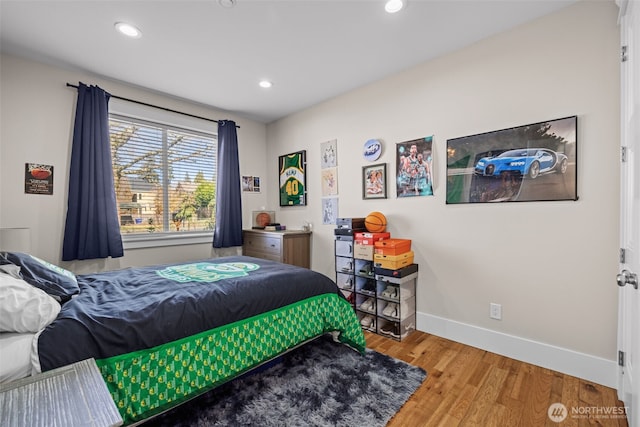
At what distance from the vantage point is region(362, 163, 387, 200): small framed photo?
2932 millimetres

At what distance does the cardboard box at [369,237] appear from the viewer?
105 inches

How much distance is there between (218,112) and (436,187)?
9.70ft

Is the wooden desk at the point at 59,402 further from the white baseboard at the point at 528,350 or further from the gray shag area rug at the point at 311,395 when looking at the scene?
the white baseboard at the point at 528,350

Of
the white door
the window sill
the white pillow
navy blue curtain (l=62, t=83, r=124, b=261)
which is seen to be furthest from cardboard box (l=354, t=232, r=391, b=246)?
navy blue curtain (l=62, t=83, r=124, b=261)

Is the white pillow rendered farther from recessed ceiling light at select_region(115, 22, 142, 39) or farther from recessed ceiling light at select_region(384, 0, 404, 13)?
recessed ceiling light at select_region(384, 0, 404, 13)

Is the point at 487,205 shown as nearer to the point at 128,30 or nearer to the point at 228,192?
the point at 228,192

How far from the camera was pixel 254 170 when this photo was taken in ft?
13.7

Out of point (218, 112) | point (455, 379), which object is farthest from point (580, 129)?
point (218, 112)

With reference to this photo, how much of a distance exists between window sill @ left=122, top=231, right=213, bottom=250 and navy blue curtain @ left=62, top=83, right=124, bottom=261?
201mm

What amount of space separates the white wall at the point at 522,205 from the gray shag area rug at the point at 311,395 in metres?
0.92

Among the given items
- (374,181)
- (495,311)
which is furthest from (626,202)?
(374,181)

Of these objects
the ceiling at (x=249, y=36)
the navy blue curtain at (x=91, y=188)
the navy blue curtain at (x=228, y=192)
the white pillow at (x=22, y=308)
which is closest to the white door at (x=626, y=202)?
the ceiling at (x=249, y=36)

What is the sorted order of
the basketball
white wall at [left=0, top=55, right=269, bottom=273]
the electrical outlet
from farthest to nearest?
the basketball, white wall at [left=0, top=55, right=269, bottom=273], the electrical outlet

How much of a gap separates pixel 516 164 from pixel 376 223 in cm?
125
